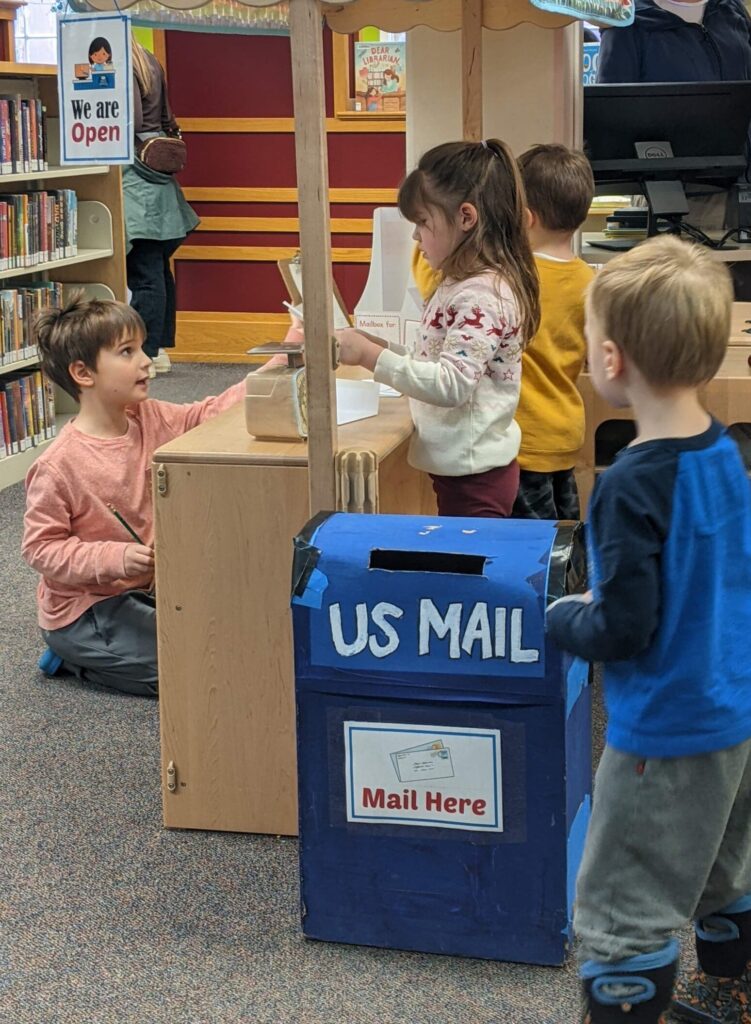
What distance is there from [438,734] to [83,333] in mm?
1455

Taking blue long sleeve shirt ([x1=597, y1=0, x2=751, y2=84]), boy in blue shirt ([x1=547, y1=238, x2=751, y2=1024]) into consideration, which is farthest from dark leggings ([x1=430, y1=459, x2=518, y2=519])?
blue long sleeve shirt ([x1=597, y1=0, x2=751, y2=84])

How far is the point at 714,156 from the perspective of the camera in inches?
150

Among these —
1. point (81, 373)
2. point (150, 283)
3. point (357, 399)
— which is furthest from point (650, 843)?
point (150, 283)

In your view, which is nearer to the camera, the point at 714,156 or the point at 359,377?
the point at 359,377

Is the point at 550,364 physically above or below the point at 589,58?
below

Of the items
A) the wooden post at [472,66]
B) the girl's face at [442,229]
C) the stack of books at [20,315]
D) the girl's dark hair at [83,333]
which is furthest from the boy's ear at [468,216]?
the stack of books at [20,315]

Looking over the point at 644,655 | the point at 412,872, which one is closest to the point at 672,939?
the point at 644,655

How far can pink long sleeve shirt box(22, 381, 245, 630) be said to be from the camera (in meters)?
2.81

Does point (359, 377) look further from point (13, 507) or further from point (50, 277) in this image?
point (50, 277)

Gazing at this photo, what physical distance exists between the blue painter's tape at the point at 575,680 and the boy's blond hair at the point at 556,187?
1053mm

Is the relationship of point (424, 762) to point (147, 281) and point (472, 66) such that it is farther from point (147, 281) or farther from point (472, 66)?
point (147, 281)

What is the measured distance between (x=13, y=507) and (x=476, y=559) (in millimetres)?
2999

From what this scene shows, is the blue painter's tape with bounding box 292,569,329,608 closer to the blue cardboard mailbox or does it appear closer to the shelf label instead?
the blue cardboard mailbox

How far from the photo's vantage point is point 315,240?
1944mm
